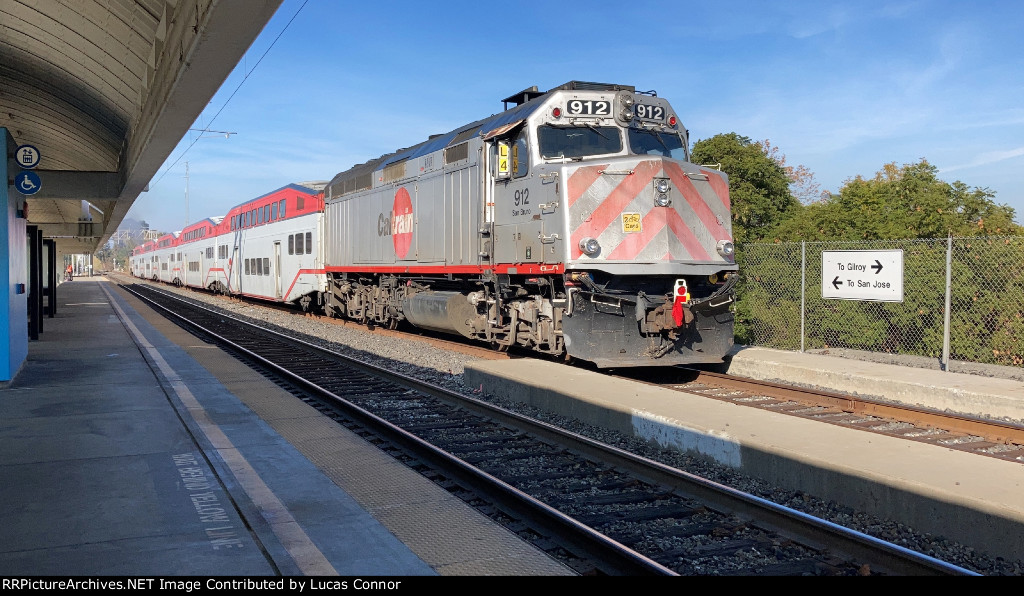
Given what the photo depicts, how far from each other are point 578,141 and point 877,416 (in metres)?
5.17

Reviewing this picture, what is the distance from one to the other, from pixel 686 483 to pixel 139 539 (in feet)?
11.6

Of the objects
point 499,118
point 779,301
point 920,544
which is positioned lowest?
point 920,544

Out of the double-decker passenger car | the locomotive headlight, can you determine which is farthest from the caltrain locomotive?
the double-decker passenger car

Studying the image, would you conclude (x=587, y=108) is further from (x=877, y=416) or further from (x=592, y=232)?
(x=877, y=416)

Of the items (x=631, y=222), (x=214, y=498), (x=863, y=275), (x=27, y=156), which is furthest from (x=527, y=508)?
(x=27, y=156)

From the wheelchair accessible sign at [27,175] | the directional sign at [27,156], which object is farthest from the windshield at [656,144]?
the directional sign at [27,156]

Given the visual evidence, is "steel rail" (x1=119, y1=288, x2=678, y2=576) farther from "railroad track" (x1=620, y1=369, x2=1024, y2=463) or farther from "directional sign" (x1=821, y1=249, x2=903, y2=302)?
"directional sign" (x1=821, y1=249, x2=903, y2=302)

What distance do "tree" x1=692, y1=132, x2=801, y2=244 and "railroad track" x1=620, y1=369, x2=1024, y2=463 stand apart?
12.6 metres

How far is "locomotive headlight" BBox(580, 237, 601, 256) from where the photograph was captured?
927 centimetres

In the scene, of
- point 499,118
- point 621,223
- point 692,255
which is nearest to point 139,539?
point 621,223

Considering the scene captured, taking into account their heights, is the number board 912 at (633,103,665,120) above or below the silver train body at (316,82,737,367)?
above

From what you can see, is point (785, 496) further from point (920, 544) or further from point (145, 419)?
point (145, 419)

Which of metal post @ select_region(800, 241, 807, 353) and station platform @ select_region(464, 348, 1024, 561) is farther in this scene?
metal post @ select_region(800, 241, 807, 353)

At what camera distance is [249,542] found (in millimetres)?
3959
